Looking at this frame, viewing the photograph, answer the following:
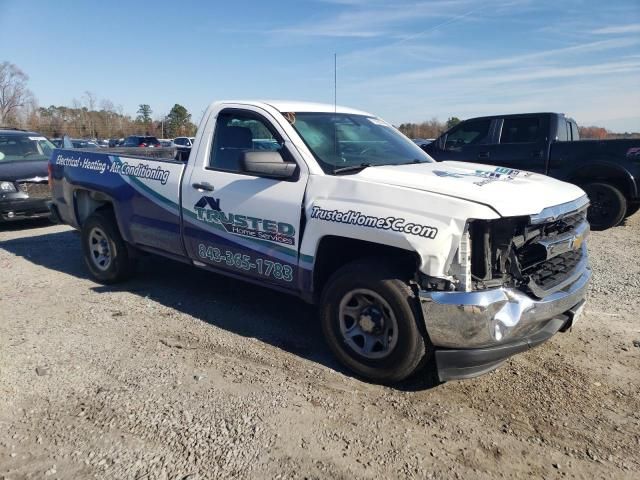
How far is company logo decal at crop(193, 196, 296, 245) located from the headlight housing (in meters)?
5.63

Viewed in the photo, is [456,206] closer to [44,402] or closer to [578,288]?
[578,288]

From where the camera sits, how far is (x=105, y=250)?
5.79 m

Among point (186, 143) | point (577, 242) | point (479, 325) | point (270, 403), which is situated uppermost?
point (186, 143)

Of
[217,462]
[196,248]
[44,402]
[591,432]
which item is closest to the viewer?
[217,462]

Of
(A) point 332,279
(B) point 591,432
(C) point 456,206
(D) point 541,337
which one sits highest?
(C) point 456,206

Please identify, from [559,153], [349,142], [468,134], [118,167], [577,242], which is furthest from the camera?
[468,134]

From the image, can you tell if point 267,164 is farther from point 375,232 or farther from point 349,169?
point 375,232

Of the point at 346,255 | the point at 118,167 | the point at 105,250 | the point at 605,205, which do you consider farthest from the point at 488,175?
the point at 605,205

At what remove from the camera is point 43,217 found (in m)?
8.86

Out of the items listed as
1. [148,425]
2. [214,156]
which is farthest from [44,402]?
[214,156]

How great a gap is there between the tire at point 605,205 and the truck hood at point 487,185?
5368 millimetres

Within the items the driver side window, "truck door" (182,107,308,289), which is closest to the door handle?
"truck door" (182,107,308,289)

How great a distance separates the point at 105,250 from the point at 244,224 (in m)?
2.41

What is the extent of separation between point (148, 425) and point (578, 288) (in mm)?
3006
